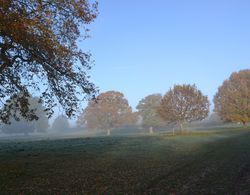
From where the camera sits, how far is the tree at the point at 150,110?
129125mm

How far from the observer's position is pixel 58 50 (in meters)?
20.7

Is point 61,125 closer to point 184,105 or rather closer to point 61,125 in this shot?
point 61,125

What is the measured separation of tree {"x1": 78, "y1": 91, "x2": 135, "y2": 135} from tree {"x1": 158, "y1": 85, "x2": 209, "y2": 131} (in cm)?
3716

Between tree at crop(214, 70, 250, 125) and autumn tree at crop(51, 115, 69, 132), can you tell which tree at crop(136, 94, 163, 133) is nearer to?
tree at crop(214, 70, 250, 125)

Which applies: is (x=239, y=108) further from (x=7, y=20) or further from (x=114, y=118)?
(x=7, y=20)

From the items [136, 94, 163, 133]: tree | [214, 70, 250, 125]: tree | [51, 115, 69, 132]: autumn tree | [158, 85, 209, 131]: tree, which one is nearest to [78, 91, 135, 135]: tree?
[136, 94, 163, 133]: tree

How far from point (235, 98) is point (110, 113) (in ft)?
164

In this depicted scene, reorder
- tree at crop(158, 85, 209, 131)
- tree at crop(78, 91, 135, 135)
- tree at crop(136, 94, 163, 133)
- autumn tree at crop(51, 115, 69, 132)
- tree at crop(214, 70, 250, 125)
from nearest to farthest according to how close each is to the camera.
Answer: tree at crop(158, 85, 209, 131) → tree at crop(214, 70, 250, 125) → tree at crop(78, 91, 135, 135) → tree at crop(136, 94, 163, 133) → autumn tree at crop(51, 115, 69, 132)

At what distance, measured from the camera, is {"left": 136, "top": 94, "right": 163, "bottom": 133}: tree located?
424ft

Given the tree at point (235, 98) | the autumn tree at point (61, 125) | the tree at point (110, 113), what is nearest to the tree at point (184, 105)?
the tree at point (235, 98)

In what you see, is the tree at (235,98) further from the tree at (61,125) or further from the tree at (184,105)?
the tree at (61,125)

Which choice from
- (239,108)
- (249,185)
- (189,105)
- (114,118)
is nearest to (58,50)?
(249,185)

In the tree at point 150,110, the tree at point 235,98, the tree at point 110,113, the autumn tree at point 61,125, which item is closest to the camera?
the tree at point 235,98

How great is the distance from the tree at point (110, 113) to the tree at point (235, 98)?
38.8 meters
